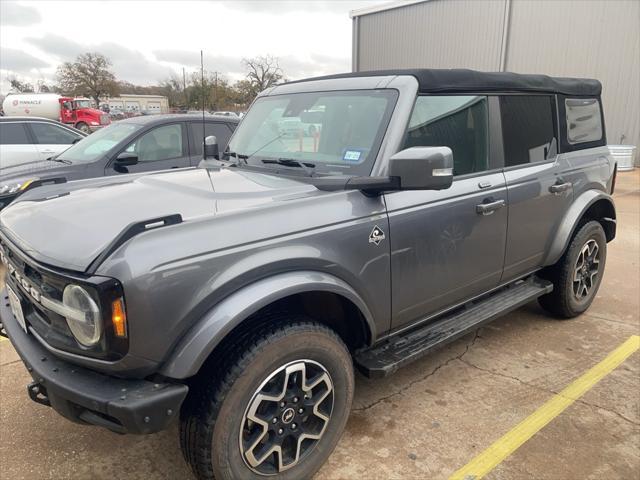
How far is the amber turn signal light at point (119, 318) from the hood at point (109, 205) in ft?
0.63

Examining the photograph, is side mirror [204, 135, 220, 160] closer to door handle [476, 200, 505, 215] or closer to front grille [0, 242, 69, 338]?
front grille [0, 242, 69, 338]

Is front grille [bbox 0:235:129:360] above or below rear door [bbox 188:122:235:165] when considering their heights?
below

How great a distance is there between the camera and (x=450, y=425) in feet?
9.58

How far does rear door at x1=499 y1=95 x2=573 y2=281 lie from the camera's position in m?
3.44

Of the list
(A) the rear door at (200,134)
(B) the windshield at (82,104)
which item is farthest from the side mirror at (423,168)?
(B) the windshield at (82,104)

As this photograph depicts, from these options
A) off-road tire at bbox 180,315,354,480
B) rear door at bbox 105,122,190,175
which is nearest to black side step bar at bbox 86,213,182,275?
off-road tire at bbox 180,315,354,480

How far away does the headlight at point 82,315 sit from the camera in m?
1.82

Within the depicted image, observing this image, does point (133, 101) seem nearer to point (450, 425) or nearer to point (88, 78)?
point (88, 78)

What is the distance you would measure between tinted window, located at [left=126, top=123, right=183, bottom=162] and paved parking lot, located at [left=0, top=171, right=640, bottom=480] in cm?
303

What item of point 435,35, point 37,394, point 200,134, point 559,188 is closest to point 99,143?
point 200,134

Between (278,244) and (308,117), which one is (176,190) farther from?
(308,117)

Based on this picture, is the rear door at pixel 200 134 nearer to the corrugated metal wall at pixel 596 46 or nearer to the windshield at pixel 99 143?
the windshield at pixel 99 143

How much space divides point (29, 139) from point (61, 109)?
2977 centimetres

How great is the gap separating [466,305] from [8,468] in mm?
2849
